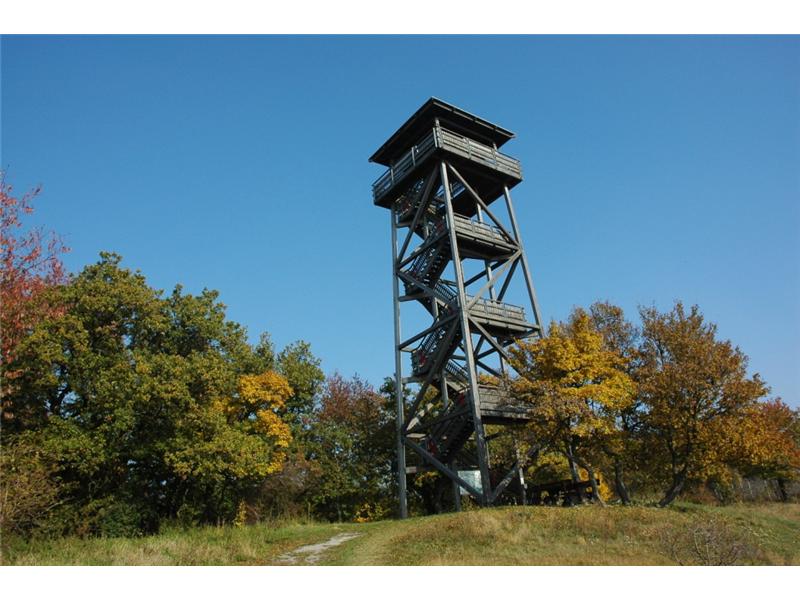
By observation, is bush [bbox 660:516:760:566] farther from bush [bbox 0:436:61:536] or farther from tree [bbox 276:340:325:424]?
tree [bbox 276:340:325:424]

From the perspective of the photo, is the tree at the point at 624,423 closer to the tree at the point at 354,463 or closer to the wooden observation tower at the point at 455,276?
the wooden observation tower at the point at 455,276

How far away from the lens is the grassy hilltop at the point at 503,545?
10.9 metres

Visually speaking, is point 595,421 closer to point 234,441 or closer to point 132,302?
point 234,441

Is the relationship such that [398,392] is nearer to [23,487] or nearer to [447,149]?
[447,149]

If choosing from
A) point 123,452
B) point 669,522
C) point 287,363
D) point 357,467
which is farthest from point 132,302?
point 669,522

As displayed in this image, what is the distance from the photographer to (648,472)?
22.9m

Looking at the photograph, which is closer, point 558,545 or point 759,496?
point 558,545

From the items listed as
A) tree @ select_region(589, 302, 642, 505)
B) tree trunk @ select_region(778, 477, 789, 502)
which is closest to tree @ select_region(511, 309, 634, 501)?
tree @ select_region(589, 302, 642, 505)

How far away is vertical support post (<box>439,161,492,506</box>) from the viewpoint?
19906mm

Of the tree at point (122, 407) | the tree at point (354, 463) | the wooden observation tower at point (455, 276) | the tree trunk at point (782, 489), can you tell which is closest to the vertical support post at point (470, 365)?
the wooden observation tower at point (455, 276)

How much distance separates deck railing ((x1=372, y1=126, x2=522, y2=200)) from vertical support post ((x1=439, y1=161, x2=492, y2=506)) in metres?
1.44

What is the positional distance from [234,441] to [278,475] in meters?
8.12

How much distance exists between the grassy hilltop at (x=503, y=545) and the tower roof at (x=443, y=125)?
1842 cm

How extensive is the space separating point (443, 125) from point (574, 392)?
1571 cm
